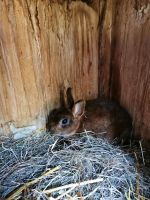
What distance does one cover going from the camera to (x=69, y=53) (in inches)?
85.6

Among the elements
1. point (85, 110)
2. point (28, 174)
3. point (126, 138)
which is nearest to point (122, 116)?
point (126, 138)

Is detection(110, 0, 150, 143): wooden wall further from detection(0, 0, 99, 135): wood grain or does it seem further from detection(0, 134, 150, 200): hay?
detection(0, 134, 150, 200): hay

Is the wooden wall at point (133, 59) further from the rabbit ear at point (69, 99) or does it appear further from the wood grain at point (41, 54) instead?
the rabbit ear at point (69, 99)

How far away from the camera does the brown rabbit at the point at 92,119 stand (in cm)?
225

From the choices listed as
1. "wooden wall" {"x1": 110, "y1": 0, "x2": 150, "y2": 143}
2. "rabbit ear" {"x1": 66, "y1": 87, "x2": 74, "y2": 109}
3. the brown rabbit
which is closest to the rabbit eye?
the brown rabbit

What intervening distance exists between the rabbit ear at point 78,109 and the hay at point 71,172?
0.92 feet

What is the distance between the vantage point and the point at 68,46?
2.14 meters

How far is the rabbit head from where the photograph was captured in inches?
89.6

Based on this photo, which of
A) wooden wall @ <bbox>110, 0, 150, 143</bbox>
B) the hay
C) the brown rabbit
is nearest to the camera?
the hay

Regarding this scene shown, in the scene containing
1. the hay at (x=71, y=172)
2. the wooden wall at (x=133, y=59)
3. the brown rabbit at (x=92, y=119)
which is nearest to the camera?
the hay at (x=71, y=172)

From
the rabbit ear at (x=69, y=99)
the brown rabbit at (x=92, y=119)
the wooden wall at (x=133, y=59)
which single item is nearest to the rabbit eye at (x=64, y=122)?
the brown rabbit at (x=92, y=119)

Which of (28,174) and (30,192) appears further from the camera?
(28,174)

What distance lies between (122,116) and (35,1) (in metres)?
1.23

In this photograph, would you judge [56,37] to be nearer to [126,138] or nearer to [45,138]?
[45,138]
